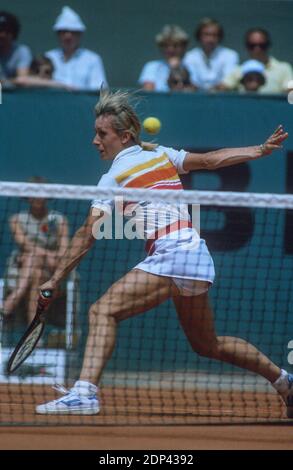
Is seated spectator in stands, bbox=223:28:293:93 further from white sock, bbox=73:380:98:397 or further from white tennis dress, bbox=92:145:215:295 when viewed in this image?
white sock, bbox=73:380:98:397

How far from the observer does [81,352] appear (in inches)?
318

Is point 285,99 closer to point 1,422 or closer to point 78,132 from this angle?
point 78,132

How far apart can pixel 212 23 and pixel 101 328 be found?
4728 mm

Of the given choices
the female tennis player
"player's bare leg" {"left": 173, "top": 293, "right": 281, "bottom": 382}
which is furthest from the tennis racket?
"player's bare leg" {"left": 173, "top": 293, "right": 281, "bottom": 382}

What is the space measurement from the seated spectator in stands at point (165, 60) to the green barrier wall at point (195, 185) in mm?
1081

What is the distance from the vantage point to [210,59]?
31.3ft

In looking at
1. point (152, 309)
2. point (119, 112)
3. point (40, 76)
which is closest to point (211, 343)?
point (119, 112)

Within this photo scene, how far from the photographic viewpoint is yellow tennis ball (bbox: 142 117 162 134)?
7.95 metres

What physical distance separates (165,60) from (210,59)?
415 millimetres

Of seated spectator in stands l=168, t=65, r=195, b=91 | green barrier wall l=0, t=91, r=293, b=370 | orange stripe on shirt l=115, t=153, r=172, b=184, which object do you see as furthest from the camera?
seated spectator in stands l=168, t=65, r=195, b=91

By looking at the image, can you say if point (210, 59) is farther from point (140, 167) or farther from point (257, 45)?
point (140, 167)

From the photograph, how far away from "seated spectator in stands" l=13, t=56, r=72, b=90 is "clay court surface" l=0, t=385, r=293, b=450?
275 cm

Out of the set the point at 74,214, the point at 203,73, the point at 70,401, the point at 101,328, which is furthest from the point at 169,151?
the point at 203,73

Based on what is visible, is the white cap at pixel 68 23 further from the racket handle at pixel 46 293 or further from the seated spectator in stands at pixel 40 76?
the racket handle at pixel 46 293
